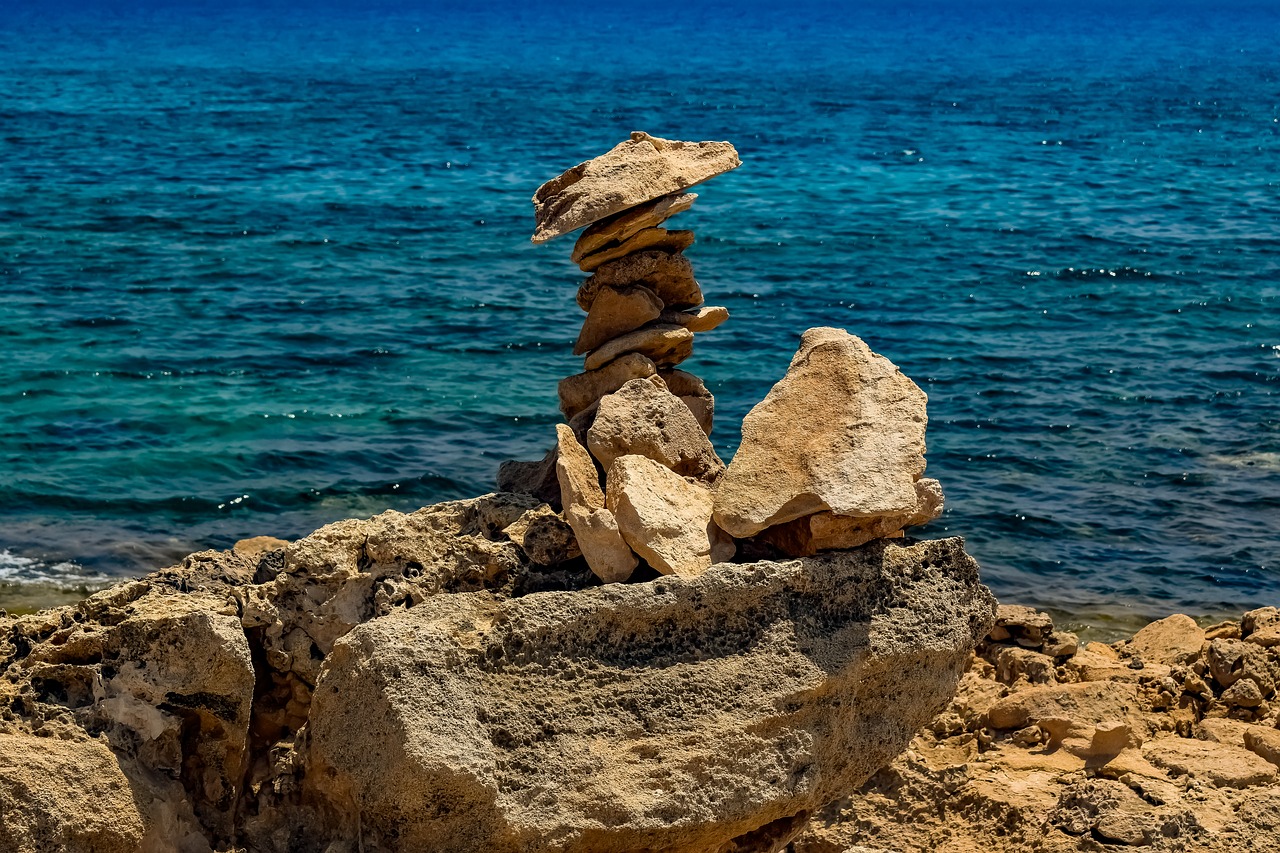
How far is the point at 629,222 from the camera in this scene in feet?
22.5

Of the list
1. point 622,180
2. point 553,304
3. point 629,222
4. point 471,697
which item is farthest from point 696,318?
point 553,304

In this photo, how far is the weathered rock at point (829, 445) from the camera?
5.56 metres

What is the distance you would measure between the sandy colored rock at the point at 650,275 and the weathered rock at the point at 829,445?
1.14 meters

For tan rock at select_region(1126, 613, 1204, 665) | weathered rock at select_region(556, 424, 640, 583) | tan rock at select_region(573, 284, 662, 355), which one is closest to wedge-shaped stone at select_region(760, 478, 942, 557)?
weathered rock at select_region(556, 424, 640, 583)

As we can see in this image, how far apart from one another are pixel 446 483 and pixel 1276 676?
7309mm

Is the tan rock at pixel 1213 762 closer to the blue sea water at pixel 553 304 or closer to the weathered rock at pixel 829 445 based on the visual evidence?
the weathered rock at pixel 829 445

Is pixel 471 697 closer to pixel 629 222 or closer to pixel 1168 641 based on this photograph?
pixel 629 222

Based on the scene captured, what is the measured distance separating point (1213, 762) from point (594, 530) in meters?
3.16

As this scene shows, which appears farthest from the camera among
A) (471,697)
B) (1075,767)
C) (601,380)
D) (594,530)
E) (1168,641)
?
(1168,641)

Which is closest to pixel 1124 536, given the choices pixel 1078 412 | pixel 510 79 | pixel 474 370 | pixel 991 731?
pixel 1078 412

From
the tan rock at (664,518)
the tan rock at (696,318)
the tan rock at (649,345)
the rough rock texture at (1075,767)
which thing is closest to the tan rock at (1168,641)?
the rough rock texture at (1075,767)

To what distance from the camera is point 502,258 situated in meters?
21.3

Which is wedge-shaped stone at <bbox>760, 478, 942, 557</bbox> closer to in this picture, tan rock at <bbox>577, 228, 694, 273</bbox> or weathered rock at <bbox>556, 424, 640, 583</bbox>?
weathered rock at <bbox>556, 424, 640, 583</bbox>

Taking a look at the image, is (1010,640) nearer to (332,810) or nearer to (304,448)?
(332,810)
